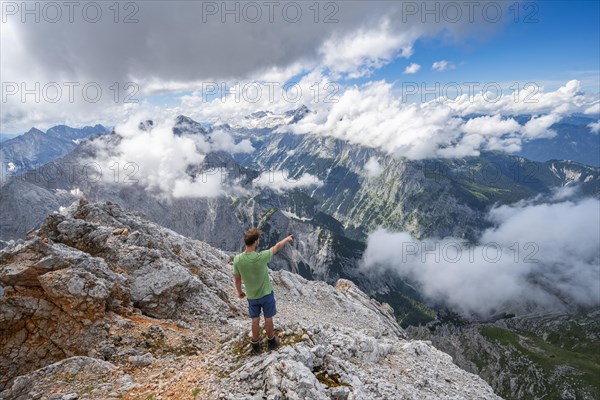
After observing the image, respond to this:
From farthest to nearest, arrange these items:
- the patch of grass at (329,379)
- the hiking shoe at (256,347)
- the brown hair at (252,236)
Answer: the hiking shoe at (256,347) → the patch of grass at (329,379) → the brown hair at (252,236)

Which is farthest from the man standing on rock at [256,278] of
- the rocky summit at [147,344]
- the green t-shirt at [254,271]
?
the rocky summit at [147,344]

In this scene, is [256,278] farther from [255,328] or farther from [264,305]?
[255,328]

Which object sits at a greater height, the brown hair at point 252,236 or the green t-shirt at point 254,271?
the brown hair at point 252,236

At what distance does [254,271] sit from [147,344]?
411 inches

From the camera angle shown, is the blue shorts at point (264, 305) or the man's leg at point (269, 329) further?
the man's leg at point (269, 329)

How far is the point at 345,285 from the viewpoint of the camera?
95.8 metres

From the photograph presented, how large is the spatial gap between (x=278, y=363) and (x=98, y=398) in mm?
7458

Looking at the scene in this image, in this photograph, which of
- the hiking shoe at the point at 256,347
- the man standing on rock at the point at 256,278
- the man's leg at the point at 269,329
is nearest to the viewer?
the man standing on rock at the point at 256,278

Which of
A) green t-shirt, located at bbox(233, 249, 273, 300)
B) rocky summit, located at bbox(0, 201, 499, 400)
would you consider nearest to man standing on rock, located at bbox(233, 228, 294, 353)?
green t-shirt, located at bbox(233, 249, 273, 300)

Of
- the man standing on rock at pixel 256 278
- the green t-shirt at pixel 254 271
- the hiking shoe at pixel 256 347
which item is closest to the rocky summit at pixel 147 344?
the hiking shoe at pixel 256 347

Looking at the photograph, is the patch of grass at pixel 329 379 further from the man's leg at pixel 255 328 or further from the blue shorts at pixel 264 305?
the blue shorts at pixel 264 305

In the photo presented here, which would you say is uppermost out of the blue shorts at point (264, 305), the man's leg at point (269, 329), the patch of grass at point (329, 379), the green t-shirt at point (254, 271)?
the green t-shirt at point (254, 271)

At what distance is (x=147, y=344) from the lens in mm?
19797

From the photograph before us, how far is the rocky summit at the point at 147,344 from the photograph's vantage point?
46.0ft
